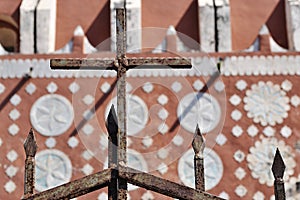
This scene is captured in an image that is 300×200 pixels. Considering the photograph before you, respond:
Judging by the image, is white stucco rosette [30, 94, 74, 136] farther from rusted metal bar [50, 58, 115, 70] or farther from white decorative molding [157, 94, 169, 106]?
rusted metal bar [50, 58, 115, 70]

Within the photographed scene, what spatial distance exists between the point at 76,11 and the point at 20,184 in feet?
6.67

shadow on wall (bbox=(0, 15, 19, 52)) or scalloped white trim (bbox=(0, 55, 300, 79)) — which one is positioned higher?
shadow on wall (bbox=(0, 15, 19, 52))

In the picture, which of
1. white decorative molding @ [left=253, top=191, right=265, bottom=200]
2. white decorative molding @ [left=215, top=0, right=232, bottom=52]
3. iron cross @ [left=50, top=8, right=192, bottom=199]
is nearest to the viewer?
iron cross @ [left=50, top=8, right=192, bottom=199]

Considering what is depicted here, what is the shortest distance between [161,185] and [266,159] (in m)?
3.57

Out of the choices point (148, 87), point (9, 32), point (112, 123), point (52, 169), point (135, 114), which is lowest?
point (112, 123)

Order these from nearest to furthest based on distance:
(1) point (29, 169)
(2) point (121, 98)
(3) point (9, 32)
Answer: (1) point (29, 169) → (2) point (121, 98) → (3) point (9, 32)

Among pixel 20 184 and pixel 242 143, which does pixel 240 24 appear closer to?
pixel 242 143

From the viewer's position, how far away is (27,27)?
6.93m

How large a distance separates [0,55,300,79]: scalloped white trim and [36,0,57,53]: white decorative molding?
1.07 feet

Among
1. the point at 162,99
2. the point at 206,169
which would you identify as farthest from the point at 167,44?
the point at 206,169

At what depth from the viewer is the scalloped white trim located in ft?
21.4

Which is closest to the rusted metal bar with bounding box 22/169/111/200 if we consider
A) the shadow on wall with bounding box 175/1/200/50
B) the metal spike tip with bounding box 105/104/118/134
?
the metal spike tip with bounding box 105/104/118/134

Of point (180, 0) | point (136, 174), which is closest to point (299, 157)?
point (180, 0)

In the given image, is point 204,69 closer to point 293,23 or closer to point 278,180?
point 293,23
